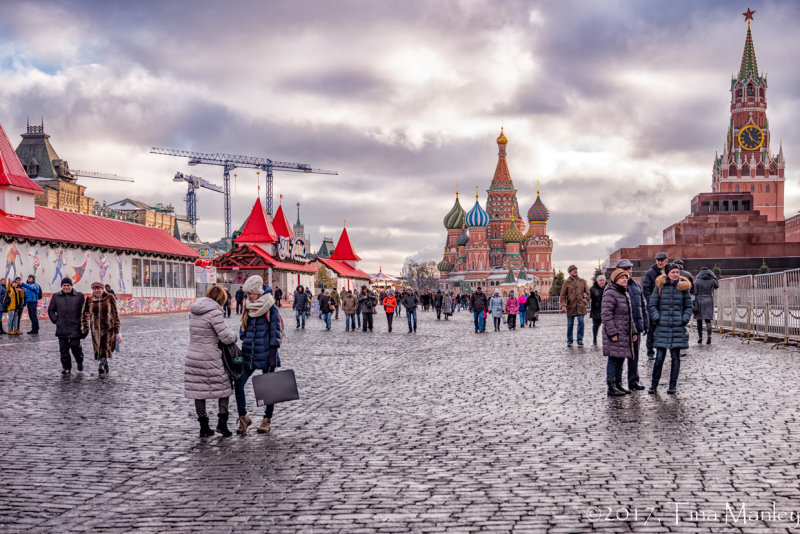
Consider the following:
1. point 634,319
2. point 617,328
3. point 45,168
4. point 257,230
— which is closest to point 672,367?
point 617,328

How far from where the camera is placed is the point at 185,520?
16.1 feet

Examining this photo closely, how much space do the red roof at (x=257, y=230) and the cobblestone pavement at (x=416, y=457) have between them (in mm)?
45524

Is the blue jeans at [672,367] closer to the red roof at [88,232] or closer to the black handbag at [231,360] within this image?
the black handbag at [231,360]

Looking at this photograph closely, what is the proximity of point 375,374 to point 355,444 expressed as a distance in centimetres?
581

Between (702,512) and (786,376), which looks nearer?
(702,512)

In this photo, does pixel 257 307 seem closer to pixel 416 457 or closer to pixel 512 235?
pixel 416 457

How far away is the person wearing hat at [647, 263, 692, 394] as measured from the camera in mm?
9727

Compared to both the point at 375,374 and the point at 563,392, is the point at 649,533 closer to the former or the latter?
the point at 563,392

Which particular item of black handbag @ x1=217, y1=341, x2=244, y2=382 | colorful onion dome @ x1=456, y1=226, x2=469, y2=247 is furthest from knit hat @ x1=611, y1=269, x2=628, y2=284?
colorful onion dome @ x1=456, y1=226, x2=469, y2=247

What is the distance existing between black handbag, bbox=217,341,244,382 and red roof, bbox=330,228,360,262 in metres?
69.9

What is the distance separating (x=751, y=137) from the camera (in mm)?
130125

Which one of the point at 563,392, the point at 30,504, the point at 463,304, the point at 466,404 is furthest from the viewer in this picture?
the point at 463,304

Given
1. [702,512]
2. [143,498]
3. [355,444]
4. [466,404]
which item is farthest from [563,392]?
[143,498]

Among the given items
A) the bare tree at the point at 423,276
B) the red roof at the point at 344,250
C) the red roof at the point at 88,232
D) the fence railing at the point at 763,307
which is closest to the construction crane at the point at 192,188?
the bare tree at the point at 423,276
